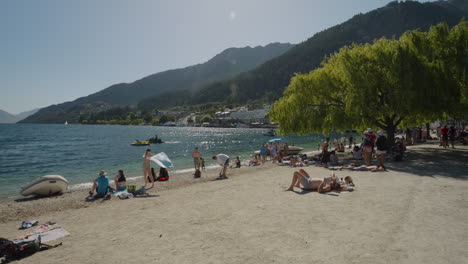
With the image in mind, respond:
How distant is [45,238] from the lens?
6824 mm

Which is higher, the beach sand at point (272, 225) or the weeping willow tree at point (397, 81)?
the weeping willow tree at point (397, 81)

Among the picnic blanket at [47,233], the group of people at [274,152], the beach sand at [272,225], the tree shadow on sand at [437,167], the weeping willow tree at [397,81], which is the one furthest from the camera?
the group of people at [274,152]

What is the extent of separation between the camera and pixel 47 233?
23.6 ft

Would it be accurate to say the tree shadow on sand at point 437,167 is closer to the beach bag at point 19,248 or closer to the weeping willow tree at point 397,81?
the weeping willow tree at point 397,81

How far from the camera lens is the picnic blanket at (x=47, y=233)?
6.79 metres

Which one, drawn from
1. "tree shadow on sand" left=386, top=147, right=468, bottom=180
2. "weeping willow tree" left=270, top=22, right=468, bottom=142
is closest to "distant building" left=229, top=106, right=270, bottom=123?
"weeping willow tree" left=270, top=22, right=468, bottom=142

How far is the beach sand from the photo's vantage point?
4.95 meters

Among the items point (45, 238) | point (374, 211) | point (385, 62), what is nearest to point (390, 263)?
point (374, 211)

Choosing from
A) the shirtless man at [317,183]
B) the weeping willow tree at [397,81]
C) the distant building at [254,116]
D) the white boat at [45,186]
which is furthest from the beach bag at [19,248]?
the distant building at [254,116]

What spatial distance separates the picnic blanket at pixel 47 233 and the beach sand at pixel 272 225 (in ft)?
0.90

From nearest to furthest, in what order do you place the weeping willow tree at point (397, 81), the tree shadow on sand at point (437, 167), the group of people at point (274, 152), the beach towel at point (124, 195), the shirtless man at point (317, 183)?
the shirtless man at point (317, 183), the beach towel at point (124, 195), the tree shadow on sand at point (437, 167), the weeping willow tree at point (397, 81), the group of people at point (274, 152)

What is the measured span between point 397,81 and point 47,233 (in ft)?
65.9

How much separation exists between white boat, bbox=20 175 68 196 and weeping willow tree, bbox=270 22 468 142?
1788 cm

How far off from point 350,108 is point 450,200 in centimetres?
1138
